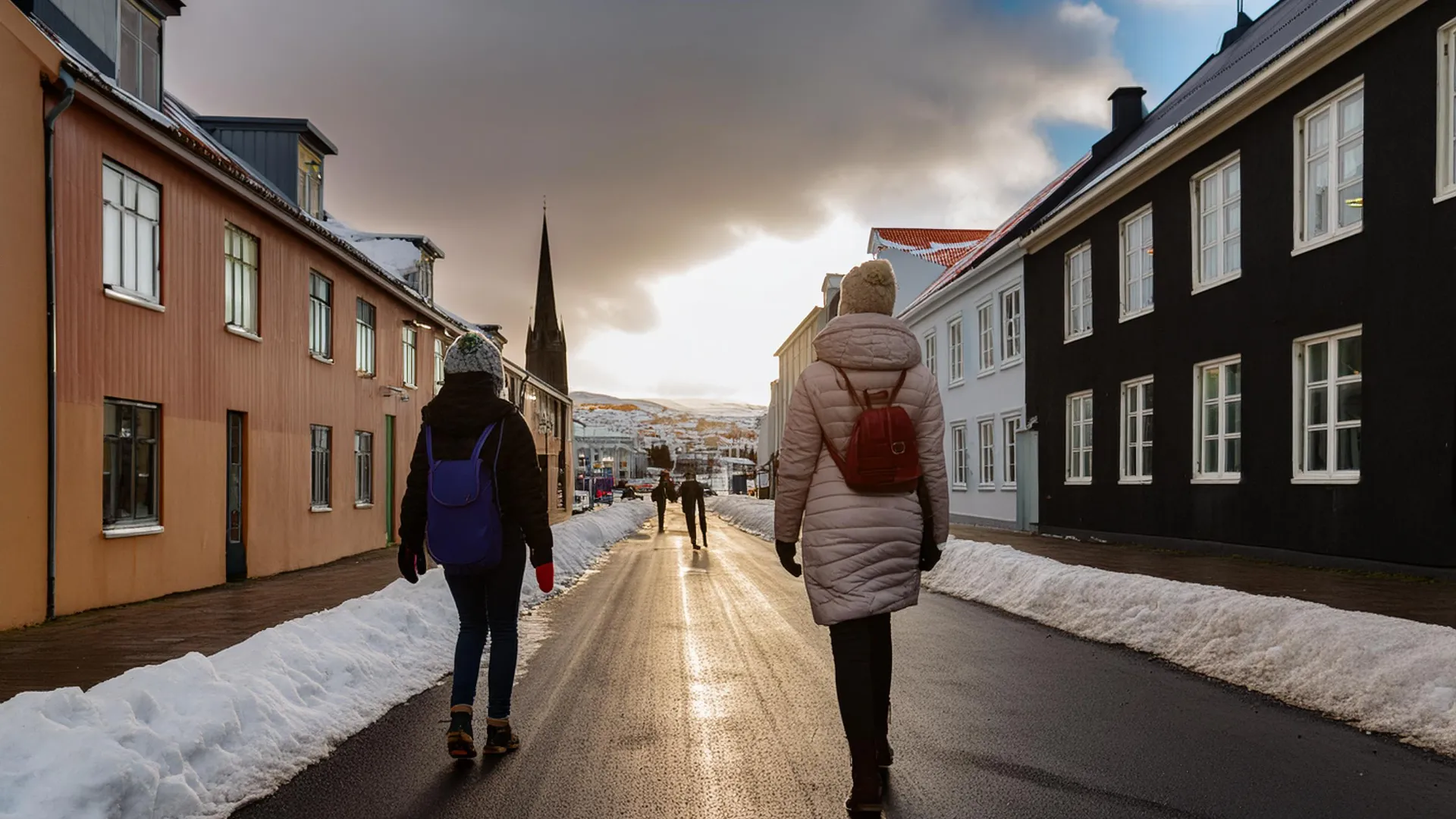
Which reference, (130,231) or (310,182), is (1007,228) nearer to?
(310,182)

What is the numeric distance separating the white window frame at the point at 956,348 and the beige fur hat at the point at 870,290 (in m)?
26.1

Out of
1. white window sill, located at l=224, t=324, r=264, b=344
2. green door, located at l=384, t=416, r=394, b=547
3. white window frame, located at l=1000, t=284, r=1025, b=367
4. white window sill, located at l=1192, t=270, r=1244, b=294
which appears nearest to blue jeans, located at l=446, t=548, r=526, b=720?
white window sill, located at l=224, t=324, r=264, b=344

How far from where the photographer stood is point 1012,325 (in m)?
26.3

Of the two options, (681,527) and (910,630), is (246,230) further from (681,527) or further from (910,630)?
(681,527)

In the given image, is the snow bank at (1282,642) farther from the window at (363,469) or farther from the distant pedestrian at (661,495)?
the distant pedestrian at (661,495)

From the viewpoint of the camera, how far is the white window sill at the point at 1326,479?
12961 millimetres

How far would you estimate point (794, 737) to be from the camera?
5406mm

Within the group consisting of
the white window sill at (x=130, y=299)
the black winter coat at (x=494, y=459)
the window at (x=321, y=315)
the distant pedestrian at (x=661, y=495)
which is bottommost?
the distant pedestrian at (x=661, y=495)

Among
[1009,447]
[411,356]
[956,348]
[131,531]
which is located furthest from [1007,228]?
[131,531]

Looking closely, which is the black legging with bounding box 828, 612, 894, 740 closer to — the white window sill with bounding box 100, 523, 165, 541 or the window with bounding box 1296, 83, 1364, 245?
the white window sill with bounding box 100, 523, 165, 541

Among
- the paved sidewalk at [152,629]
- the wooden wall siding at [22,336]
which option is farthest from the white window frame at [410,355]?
the wooden wall siding at [22,336]

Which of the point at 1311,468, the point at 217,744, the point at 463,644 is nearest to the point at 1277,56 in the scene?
the point at 1311,468

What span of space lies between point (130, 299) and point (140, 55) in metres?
5.67

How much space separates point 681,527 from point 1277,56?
981 inches
